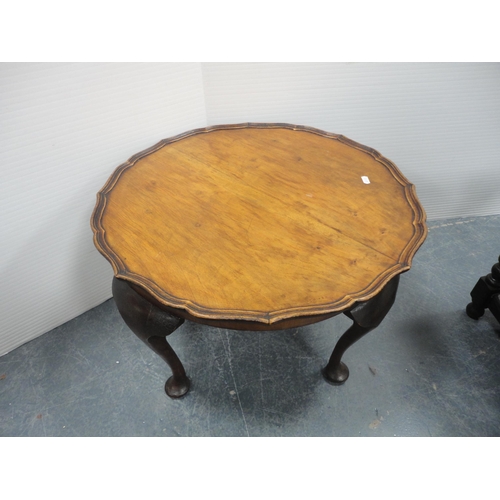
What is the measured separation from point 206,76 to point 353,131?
773mm

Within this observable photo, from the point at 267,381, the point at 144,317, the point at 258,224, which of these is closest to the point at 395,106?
the point at 258,224

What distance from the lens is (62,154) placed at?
1.45 metres

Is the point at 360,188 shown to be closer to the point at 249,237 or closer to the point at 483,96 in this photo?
the point at 249,237

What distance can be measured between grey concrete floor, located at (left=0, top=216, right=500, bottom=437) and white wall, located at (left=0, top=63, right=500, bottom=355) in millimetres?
255

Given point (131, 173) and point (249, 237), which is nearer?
point (249, 237)

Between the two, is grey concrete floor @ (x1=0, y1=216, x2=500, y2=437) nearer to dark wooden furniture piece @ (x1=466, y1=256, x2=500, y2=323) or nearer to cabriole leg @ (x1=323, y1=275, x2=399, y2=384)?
dark wooden furniture piece @ (x1=466, y1=256, x2=500, y2=323)

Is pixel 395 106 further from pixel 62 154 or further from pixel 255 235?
pixel 62 154

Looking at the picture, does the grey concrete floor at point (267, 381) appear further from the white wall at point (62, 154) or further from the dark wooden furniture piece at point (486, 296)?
the white wall at point (62, 154)

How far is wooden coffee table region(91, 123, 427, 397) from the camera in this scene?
106 cm

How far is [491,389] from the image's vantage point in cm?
159

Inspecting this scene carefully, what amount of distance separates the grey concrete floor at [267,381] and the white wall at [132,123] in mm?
255

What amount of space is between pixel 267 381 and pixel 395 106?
4.60 feet

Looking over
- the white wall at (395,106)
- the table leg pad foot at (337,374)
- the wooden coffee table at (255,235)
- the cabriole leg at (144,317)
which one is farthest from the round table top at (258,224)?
the table leg pad foot at (337,374)
